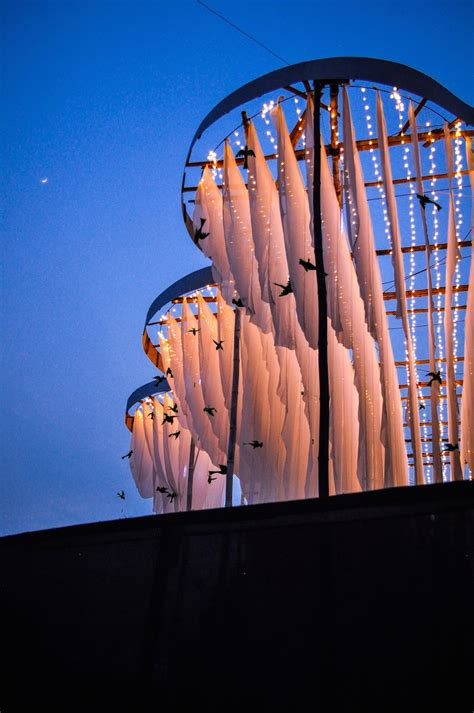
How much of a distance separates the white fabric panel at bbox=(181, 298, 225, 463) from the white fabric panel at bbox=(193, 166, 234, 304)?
3.34 m

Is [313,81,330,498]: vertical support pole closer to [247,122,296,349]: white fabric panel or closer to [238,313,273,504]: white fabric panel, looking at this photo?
[247,122,296,349]: white fabric panel

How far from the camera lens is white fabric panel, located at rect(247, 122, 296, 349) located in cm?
975

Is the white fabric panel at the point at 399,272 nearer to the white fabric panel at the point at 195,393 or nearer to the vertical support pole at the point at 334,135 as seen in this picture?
the vertical support pole at the point at 334,135

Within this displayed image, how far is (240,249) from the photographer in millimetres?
10367

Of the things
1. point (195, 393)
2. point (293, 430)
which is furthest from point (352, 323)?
point (195, 393)

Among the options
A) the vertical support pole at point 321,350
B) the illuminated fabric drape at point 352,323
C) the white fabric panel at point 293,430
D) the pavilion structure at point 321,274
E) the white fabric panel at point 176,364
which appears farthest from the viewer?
the white fabric panel at point 176,364

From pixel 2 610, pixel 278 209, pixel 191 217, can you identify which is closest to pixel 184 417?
pixel 191 217

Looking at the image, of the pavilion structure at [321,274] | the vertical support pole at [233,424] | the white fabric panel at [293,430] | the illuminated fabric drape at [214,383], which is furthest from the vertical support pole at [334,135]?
the illuminated fabric drape at [214,383]

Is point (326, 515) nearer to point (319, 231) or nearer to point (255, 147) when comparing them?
point (319, 231)

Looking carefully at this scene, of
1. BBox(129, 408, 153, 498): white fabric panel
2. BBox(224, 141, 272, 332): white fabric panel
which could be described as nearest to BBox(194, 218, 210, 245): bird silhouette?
BBox(224, 141, 272, 332): white fabric panel

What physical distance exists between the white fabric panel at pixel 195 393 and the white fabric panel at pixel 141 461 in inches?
224

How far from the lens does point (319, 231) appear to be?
7359 mm

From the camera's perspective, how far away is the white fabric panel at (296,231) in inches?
358

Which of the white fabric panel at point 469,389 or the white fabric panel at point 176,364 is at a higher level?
the white fabric panel at point 176,364
